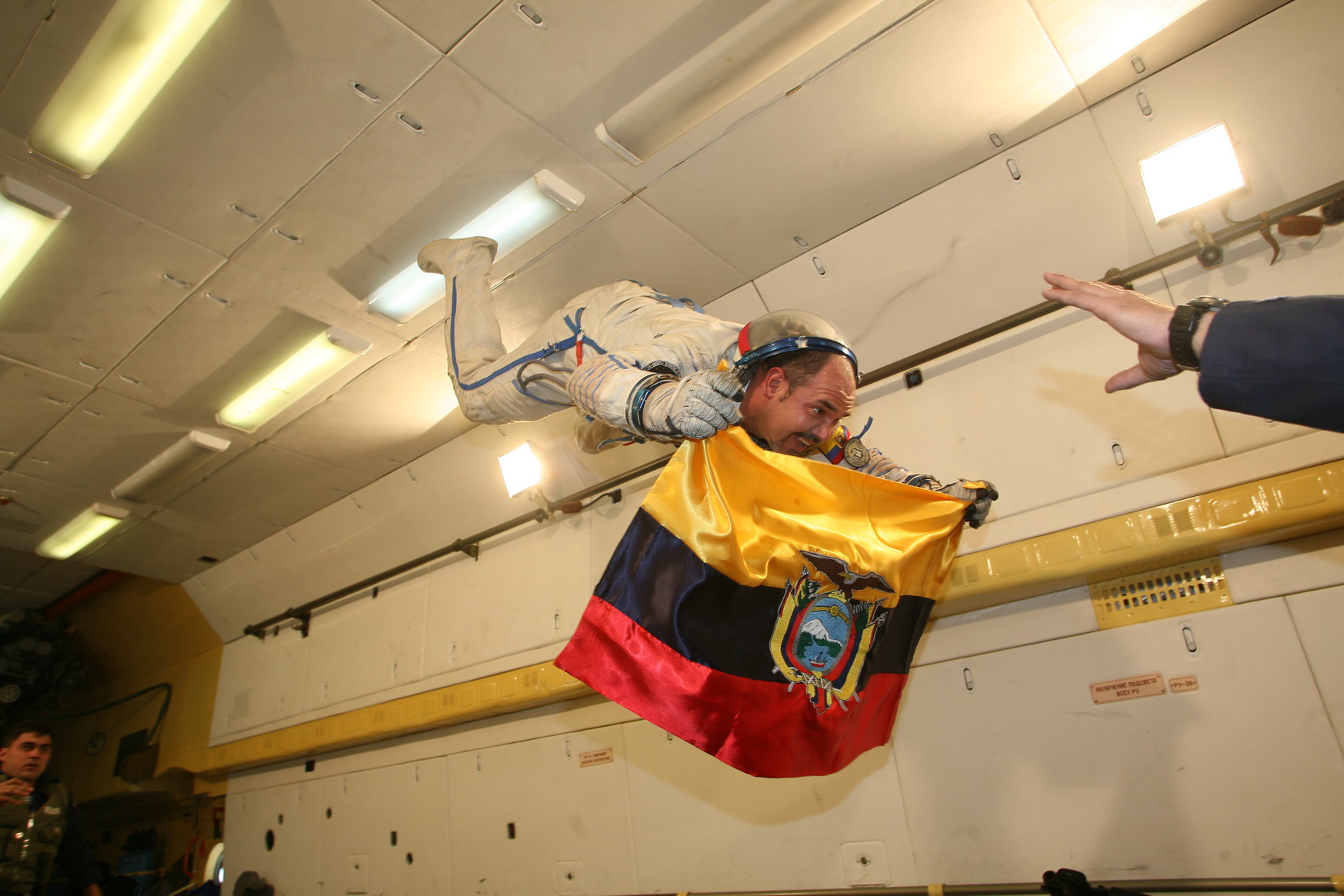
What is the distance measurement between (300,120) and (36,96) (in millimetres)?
962

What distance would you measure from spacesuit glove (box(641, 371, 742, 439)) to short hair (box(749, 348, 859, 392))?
481 mm

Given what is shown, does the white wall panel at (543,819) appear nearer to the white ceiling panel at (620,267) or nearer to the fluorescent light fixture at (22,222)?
the white ceiling panel at (620,267)

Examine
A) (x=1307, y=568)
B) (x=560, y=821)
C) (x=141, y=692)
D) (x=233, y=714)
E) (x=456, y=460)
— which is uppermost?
(x=456, y=460)

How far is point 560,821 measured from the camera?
4.68m

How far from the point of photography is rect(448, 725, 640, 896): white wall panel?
4.44 m

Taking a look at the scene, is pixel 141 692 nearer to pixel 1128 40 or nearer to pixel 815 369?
pixel 815 369

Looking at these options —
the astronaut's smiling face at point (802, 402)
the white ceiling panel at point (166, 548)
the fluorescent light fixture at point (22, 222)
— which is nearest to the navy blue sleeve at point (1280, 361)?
the astronaut's smiling face at point (802, 402)

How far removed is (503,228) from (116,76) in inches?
63.7

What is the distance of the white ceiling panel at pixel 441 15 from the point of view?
2.81m

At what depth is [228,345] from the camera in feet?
14.9

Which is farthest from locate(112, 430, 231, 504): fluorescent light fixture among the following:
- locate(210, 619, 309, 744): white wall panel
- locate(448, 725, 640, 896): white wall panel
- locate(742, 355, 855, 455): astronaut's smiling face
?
locate(742, 355, 855, 455): astronaut's smiling face

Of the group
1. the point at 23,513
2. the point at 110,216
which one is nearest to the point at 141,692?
the point at 23,513

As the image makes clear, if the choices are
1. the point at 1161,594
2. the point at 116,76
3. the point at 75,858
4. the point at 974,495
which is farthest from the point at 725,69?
the point at 75,858

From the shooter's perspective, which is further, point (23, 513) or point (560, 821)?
point (23, 513)
